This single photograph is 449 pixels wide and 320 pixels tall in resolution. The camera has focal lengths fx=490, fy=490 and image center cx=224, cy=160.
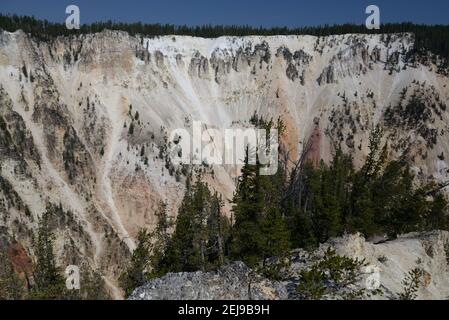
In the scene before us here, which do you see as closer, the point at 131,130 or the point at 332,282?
Result: the point at 332,282

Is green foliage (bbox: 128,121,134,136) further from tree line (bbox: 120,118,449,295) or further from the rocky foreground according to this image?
the rocky foreground

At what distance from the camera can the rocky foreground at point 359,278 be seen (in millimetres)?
21828

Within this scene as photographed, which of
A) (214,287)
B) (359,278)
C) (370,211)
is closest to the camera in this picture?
(214,287)

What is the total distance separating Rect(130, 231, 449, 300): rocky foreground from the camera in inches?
859

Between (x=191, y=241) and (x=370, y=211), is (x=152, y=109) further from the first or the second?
(x=370, y=211)

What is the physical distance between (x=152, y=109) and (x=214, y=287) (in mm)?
75188

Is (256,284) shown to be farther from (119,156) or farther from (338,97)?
(338,97)

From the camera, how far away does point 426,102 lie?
102875 mm

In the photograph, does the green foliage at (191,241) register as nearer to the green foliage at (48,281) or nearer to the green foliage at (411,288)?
the green foliage at (48,281)

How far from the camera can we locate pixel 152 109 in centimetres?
9425

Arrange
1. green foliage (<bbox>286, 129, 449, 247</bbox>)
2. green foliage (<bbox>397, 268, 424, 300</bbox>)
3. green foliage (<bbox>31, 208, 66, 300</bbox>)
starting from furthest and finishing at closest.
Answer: green foliage (<bbox>286, 129, 449, 247</bbox>)
green foliage (<bbox>31, 208, 66, 300</bbox>)
green foliage (<bbox>397, 268, 424, 300</bbox>)

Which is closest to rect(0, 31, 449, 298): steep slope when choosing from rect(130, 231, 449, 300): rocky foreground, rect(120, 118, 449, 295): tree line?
rect(120, 118, 449, 295): tree line

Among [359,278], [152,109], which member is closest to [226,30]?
[152,109]

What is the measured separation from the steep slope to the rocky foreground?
42497mm
